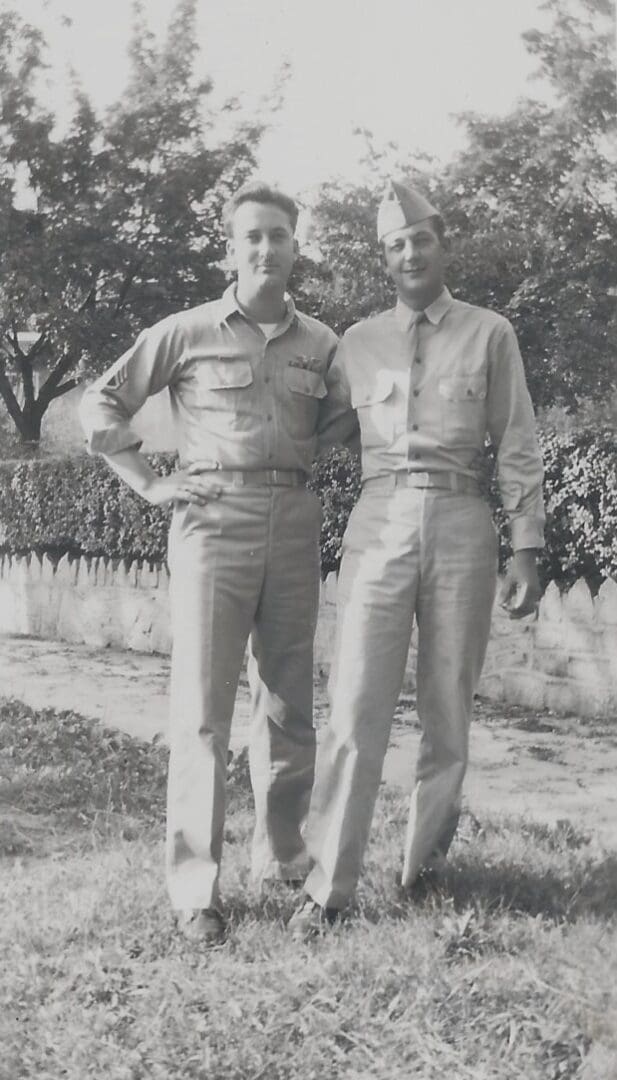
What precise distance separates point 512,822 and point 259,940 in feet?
5.09

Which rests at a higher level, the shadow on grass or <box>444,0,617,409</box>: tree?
→ <box>444,0,617,409</box>: tree

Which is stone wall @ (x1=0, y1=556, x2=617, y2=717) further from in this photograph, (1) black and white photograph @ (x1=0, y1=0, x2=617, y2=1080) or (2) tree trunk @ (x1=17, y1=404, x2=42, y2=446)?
(2) tree trunk @ (x1=17, y1=404, x2=42, y2=446)

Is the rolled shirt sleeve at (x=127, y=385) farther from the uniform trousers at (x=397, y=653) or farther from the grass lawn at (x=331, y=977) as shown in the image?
the grass lawn at (x=331, y=977)

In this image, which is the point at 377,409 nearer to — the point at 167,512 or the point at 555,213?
the point at 167,512

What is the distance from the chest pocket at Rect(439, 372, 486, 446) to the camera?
3322mm

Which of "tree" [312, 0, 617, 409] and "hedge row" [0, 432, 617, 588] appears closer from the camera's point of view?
"hedge row" [0, 432, 617, 588]

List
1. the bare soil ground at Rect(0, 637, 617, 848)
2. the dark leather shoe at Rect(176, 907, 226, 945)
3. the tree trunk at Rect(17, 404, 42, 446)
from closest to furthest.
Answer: the dark leather shoe at Rect(176, 907, 226, 945)
the bare soil ground at Rect(0, 637, 617, 848)
the tree trunk at Rect(17, 404, 42, 446)

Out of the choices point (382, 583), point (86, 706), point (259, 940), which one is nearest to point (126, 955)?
point (259, 940)

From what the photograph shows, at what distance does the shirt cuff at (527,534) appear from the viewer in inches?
131

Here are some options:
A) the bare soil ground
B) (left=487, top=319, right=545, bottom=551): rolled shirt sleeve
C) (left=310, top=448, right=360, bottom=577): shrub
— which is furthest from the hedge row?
(left=487, top=319, right=545, bottom=551): rolled shirt sleeve

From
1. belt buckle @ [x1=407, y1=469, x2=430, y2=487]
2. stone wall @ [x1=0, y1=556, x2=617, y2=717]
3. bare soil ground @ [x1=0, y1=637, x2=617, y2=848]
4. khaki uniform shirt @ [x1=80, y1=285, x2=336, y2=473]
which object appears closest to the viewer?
belt buckle @ [x1=407, y1=469, x2=430, y2=487]

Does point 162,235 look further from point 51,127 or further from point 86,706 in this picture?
point 86,706

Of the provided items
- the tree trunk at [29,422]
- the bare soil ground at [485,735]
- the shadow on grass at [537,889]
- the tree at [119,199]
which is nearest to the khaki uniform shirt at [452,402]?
the shadow on grass at [537,889]

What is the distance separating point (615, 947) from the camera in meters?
3.04
